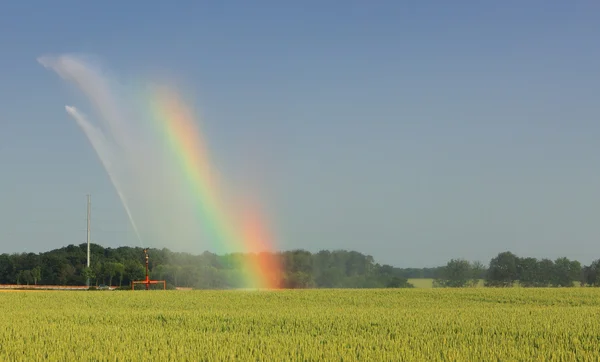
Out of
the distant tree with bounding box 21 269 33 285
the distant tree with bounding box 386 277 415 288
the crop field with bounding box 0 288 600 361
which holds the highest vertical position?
the distant tree with bounding box 21 269 33 285

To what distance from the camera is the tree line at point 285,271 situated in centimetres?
8444

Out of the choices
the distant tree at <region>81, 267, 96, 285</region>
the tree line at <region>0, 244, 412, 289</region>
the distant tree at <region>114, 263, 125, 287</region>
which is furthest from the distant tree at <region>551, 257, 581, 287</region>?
the distant tree at <region>81, 267, 96, 285</region>

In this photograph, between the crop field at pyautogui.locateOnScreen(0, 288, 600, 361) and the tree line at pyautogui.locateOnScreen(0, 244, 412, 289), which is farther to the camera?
the tree line at pyautogui.locateOnScreen(0, 244, 412, 289)

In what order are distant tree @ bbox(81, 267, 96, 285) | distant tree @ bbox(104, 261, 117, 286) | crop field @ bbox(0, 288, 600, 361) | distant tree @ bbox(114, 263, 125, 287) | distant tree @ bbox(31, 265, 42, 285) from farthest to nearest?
1. distant tree @ bbox(31, 265, 42, 285)
2. distant tree @ bbox(114, 263, 125, 287)
3. distant tree @ bbox(104, 261, 117, 286)
4. distant tree @ bbox(81, 267, 96, 285)
5. crop field @ bbox(0, 288, 600, 361)

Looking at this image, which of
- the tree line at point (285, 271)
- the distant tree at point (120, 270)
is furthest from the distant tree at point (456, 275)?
the distant tree at point (120, 270)

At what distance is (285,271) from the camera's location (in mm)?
85812

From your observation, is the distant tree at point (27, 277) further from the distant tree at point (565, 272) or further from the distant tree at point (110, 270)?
the distant tree at point (565, 272)

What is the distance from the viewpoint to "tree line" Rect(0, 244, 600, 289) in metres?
84.4

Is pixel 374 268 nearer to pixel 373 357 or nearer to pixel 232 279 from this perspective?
pixel 232 279

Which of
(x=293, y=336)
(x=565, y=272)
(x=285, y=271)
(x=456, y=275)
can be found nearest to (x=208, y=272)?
(x=285, y=271)

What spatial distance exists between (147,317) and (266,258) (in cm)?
5409

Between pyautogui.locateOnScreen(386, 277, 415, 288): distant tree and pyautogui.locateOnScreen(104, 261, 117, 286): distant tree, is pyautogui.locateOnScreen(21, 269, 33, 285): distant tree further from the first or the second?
pyautogui.locateOnScreen(386, 277, 415, 288): distant tree

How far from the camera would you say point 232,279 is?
83938 mm

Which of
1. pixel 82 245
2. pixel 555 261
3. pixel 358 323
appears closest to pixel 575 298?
pixel 358 323
